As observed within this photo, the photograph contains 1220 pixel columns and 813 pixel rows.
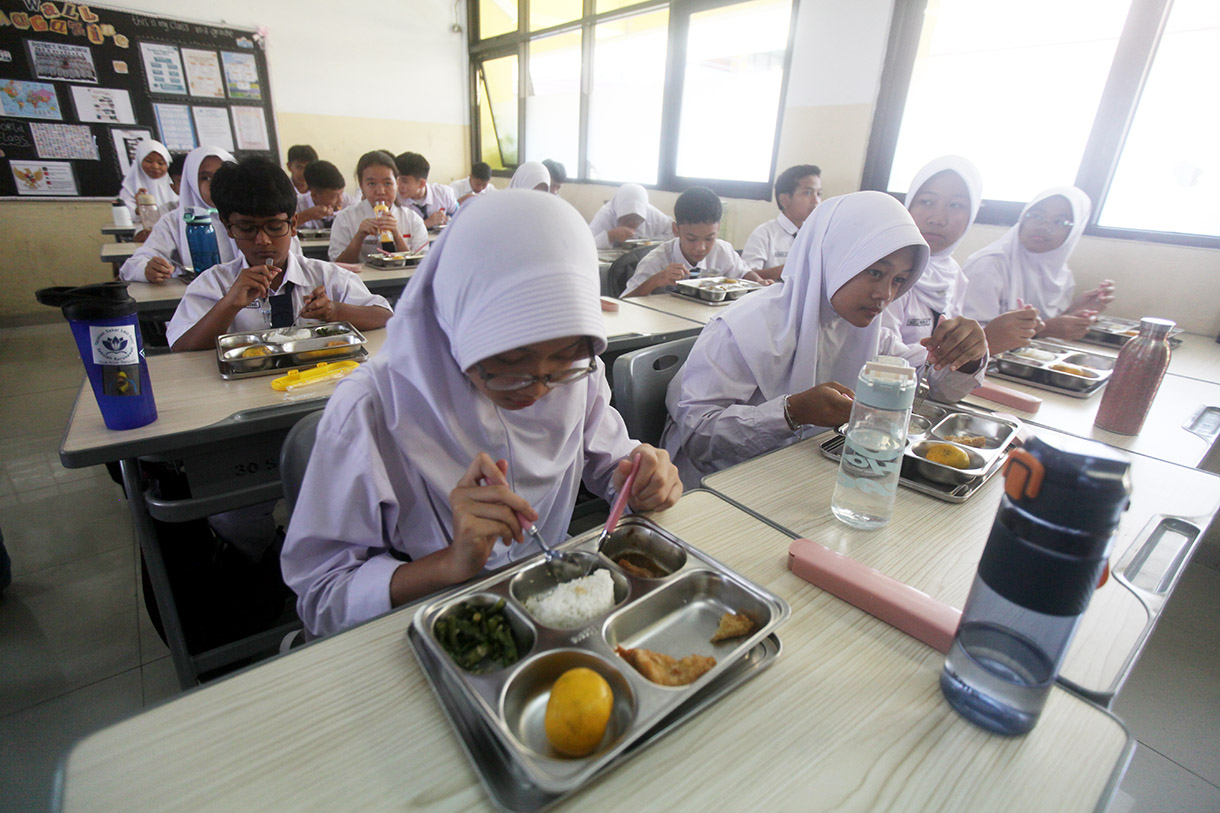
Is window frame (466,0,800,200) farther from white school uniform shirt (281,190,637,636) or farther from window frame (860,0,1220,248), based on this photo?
white school uniform shirt (281,190,637,636)

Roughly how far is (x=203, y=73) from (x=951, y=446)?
7.42m

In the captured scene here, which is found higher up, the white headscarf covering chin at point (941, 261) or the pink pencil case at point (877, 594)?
the white headscarf covering chin at point (941, 261)

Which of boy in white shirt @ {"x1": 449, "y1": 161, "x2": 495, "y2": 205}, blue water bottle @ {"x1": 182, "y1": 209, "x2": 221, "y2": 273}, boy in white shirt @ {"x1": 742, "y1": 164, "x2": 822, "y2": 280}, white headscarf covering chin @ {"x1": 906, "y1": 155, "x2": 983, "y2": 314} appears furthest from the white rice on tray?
boy in white shirt @ {"x1": 449, "y1": 161, "x2": 495, "y2": 205}

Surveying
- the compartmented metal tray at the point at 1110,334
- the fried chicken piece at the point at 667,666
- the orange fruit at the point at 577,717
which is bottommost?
the compartmented metal tray at the point at 1110,334

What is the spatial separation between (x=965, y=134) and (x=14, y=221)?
7574mm

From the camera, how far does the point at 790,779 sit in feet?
1.87

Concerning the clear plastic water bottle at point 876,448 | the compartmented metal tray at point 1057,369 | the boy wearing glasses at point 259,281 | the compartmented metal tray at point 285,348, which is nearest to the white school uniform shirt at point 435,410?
the clear plastic water bottle at point 876,448

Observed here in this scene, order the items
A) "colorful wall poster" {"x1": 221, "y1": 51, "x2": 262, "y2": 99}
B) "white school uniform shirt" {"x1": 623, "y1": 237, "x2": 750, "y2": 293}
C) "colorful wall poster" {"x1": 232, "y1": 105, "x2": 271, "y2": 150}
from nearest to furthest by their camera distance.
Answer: "white school uniform shirt" {"x1": 623, "y1": 237, "x2": 750, "y2": 293}
"colorful wall poster" {"x1": 221, "y1": 51, "x2": 262, "y2": 99}
"colorful wall poster" {"x1": 232, "y1": 105, "x2": 271, "y2": 150}

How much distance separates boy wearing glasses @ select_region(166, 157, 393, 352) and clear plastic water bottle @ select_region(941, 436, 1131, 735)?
6.82 ft

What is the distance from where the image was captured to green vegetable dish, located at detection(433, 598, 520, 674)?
27.3 inches

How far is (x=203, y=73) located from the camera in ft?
19.0

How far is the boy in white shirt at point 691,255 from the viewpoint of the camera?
3.33 meters

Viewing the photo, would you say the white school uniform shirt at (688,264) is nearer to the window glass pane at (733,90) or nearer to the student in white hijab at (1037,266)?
the student in white hijab at (1037,266)

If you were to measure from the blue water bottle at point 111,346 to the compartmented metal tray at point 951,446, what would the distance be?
59.7 inches
